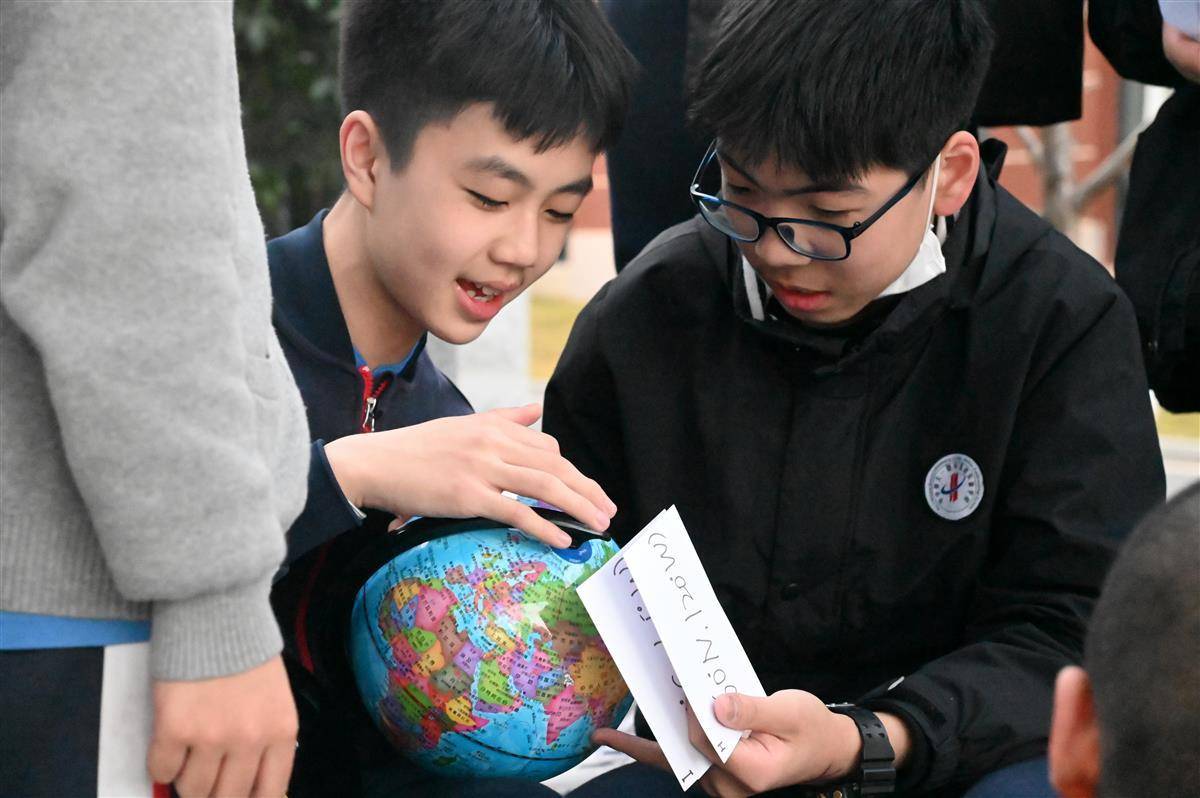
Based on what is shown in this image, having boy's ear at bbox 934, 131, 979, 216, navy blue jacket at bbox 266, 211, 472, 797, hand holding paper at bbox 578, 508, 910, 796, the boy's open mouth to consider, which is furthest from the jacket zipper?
boy's ear at bbox 934, 131, 979, 216

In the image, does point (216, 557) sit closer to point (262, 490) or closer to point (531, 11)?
point (262, 490)

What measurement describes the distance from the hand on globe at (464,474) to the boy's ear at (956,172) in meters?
0.81

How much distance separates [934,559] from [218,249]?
1400 millimetres

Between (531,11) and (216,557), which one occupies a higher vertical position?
(531,11)

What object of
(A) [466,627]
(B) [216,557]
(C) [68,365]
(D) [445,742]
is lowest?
(D) [445,742]

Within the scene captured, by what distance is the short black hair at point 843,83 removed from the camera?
218 centimetres

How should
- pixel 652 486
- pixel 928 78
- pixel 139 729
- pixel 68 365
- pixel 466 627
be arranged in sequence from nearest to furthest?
pixel 68 365, pixel 139 729, pixel 466 627, pixel 928 78, pixel 652 486

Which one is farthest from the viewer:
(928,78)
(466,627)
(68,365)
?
(928,78)

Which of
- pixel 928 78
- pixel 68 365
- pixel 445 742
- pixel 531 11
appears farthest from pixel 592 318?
pixel 68 365

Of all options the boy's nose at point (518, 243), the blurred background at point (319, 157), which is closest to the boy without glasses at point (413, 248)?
the boy's nose at point (518, 243)

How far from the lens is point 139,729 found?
1416 millimetres

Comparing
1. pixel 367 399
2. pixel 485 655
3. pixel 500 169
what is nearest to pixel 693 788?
pixel 485 655

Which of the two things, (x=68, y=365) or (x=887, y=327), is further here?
(x=887, y=327)

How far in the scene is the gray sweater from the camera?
128 centimetres
